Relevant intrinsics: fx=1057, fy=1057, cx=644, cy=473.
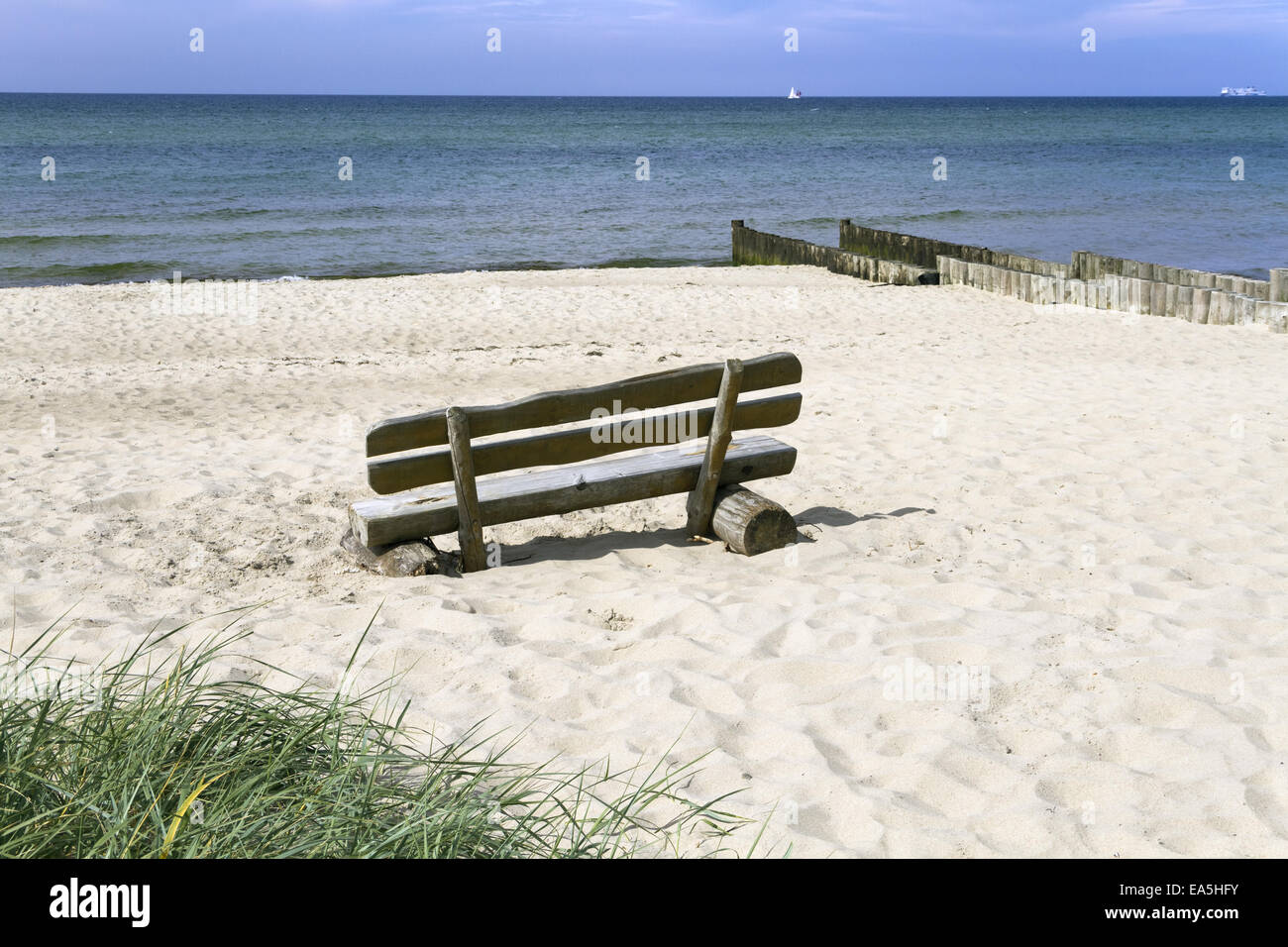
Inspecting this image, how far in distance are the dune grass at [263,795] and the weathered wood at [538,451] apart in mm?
2130

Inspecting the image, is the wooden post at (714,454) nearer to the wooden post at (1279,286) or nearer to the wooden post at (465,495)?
the wooden post at (465,495)

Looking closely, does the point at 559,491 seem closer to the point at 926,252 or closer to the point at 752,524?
the point at 752,524

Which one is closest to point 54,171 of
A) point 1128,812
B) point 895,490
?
point 895,490

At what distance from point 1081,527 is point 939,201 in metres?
31.9

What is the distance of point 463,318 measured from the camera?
1480 centimetres

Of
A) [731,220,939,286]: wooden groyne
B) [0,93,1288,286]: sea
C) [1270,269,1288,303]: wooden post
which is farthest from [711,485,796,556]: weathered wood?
[0,93,1288,286]: sea

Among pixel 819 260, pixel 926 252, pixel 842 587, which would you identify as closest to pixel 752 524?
pixel 842 587

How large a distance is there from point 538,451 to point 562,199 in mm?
31889

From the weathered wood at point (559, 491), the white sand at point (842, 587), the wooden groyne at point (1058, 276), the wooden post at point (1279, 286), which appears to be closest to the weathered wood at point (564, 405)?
the weathered wood at point (559, 491)

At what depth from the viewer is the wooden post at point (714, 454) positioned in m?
5.60

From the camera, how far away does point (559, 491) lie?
5656 mm

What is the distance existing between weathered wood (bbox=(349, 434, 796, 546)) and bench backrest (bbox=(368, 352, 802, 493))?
12cm

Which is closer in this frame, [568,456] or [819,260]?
[568,456]

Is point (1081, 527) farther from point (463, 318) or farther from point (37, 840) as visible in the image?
point (463, 318)
